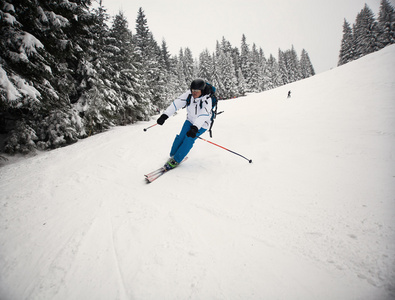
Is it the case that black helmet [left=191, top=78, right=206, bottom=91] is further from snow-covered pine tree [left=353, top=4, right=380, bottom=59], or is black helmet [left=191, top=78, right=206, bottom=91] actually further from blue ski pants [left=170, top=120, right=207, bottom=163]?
snow-covered pine tree [left=353, top=4, right=380, bottom=59]

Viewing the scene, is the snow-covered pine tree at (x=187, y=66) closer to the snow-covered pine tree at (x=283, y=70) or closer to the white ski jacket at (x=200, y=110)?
the snow-covered pine tree at (x=283, y=70)

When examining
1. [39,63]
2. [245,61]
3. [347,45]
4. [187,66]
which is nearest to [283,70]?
[245,61]

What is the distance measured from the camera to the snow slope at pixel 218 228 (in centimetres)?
148

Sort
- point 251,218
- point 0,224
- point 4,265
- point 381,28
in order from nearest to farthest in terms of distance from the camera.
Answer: point 4,265 < point 251,218 < point 0,224 < point 381,28

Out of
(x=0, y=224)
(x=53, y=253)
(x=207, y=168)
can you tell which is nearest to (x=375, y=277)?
(x=207, y=168)

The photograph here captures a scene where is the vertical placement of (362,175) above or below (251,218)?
above

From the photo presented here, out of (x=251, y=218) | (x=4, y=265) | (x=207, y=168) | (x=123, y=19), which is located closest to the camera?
(x=4, y=265)

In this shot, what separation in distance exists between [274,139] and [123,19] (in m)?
15.8

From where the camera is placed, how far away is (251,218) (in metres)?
2.20

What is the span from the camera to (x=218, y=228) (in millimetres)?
2098

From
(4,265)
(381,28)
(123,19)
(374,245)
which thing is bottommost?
(4,265)

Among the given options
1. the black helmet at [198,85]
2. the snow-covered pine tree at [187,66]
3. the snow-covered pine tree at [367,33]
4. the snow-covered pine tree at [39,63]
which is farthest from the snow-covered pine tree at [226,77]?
the black helmet at [198,85]

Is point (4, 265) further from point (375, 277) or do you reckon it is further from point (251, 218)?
point (375, 277)

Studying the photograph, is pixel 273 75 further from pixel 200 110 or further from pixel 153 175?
pixel 153 175
